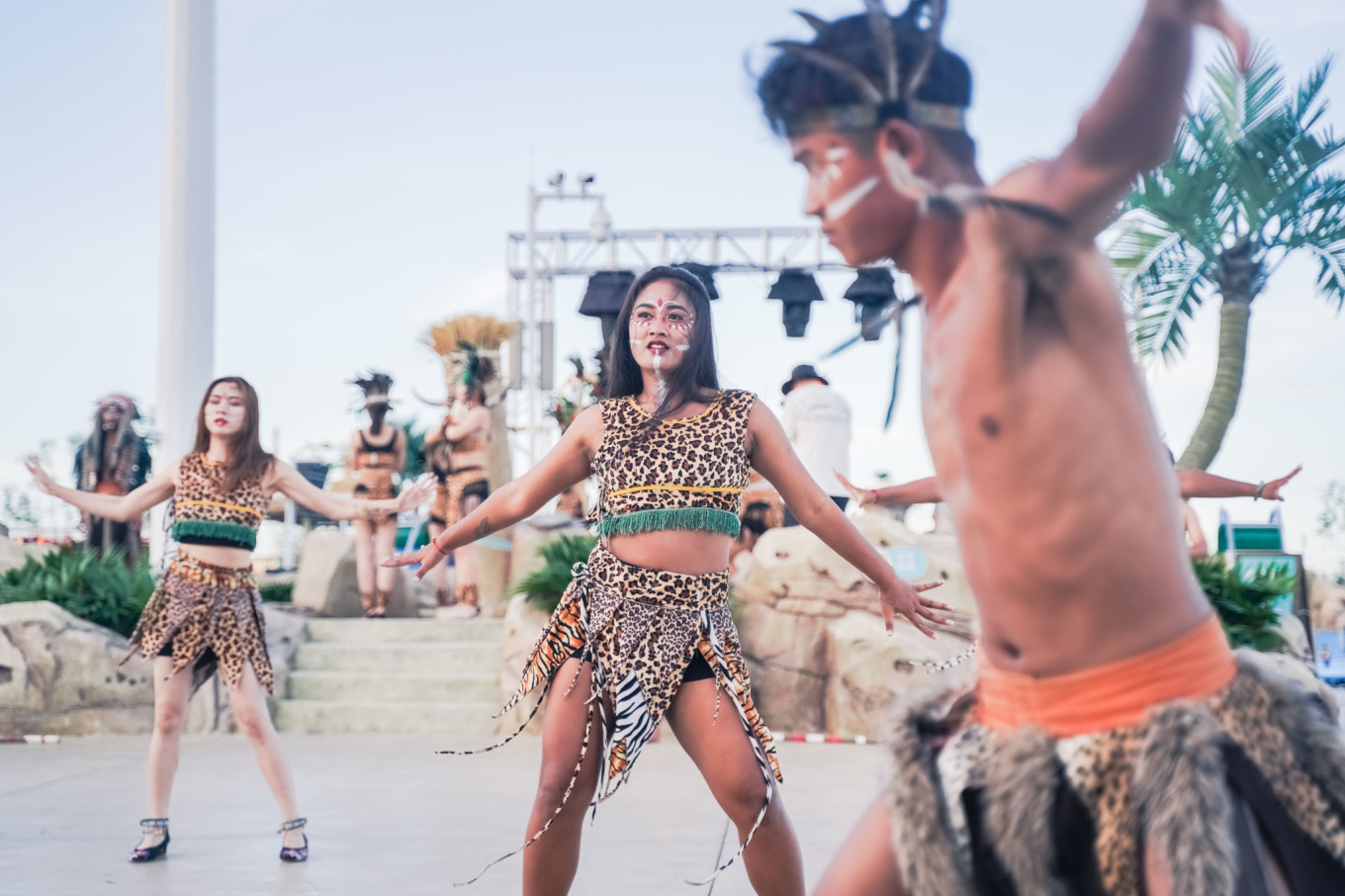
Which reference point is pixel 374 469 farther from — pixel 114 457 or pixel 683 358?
pixel 683 358

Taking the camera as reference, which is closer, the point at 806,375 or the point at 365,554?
the point at 806,375

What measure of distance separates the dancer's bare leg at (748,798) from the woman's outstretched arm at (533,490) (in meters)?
0.72

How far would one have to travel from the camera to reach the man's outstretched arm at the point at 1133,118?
146 cm

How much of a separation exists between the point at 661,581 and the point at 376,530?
762cm

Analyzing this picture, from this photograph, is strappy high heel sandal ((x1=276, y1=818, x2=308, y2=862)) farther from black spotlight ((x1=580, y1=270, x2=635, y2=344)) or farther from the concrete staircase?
black spotlight ((x1=580, y1=270, x2=635, y2=344))

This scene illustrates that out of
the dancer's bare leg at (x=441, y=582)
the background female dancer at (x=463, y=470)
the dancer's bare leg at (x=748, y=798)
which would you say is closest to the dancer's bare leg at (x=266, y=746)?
the dancer's bare leg at (x=748, y=798)

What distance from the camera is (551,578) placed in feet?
29.6

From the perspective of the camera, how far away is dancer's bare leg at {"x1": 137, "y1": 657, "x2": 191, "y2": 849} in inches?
196

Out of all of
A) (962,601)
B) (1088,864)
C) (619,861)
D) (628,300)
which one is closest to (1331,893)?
(1088,864)

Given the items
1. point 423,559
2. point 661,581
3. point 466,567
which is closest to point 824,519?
point 661,581

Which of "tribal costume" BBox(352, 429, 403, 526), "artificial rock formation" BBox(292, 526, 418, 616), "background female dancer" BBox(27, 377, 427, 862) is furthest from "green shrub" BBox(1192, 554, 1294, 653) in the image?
"artificial rock formation" BBox(292, 526, 418, 616)

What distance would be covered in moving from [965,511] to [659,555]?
1752 millimetres

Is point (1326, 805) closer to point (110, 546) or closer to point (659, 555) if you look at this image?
point (659, 555)

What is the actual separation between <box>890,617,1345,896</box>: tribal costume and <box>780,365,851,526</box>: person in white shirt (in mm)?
8134
